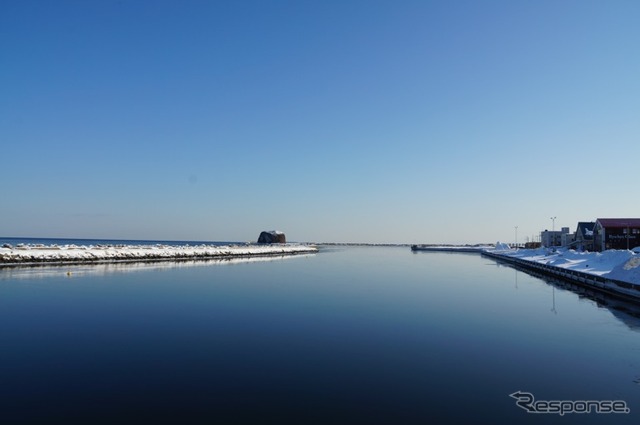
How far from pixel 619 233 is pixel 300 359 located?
261ft

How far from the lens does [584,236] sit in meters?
81.8

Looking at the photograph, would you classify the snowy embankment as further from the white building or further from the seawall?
the white building

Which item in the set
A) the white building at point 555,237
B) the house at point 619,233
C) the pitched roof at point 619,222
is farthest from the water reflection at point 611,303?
the white building at point 555,237

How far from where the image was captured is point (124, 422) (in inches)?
297

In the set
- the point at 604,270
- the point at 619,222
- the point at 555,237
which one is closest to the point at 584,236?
the point at 619,222

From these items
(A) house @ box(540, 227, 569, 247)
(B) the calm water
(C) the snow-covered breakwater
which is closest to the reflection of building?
(A) house @ box(540, 227, 569, 247)

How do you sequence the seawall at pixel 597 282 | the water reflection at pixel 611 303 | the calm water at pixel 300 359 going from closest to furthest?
the calm water at pixel 300 359, the water reflection at pixel 611 303, the seawall at pixel 597 282

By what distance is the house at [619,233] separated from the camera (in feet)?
228

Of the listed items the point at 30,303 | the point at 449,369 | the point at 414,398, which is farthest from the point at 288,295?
the point at 414,398

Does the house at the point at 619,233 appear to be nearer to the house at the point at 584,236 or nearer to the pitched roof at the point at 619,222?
the pitched roof at the point at 619,222

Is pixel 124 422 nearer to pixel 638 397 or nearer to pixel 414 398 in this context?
pixel 414 398

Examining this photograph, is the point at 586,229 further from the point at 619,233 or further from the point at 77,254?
the point at 77,254

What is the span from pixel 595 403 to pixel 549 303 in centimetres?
1874

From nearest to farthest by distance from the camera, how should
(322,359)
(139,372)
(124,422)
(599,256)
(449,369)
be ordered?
(124,422) → (139,372) → (449,369) → (322,359) → (599,256)
